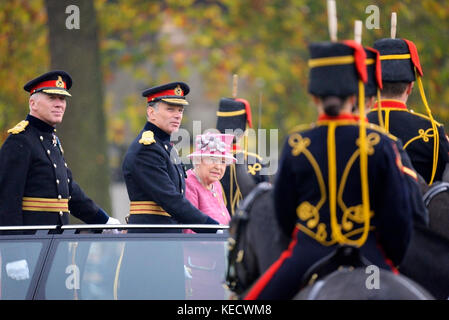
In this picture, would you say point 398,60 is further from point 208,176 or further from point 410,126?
point 208,176

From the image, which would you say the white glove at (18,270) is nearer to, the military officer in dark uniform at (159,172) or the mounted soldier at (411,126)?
the military officer in dark uniform at (159,172)

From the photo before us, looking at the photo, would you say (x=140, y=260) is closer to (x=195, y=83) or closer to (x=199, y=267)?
(x=199, y=267)

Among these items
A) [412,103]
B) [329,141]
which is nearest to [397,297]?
[329,141]

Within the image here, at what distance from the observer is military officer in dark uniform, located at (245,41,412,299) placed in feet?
14.9

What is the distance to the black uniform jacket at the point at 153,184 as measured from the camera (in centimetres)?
686

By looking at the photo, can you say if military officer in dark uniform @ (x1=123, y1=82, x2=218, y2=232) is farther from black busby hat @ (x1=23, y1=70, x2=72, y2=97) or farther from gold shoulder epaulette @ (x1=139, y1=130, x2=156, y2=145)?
black busby hat @ (x1=23, y1=70, x2=72, y2=97)

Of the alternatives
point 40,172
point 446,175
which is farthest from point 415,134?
point 40,172

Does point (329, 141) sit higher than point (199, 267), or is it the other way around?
point (329, 141)

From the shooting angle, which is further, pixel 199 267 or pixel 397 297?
pixel 199 267

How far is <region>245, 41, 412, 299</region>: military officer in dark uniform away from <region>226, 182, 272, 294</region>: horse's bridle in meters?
0.23

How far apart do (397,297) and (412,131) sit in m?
2.38

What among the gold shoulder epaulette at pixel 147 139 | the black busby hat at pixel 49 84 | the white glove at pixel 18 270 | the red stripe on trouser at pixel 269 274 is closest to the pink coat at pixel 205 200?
the gold shoulder epaulette at pixel 147 139

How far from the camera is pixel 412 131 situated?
21.3ft

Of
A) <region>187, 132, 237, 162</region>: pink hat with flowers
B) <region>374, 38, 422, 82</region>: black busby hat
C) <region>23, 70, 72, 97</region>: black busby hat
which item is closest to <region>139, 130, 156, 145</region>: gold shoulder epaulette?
<region>187, 132, 237, 162</region>: pink hat with flowers
